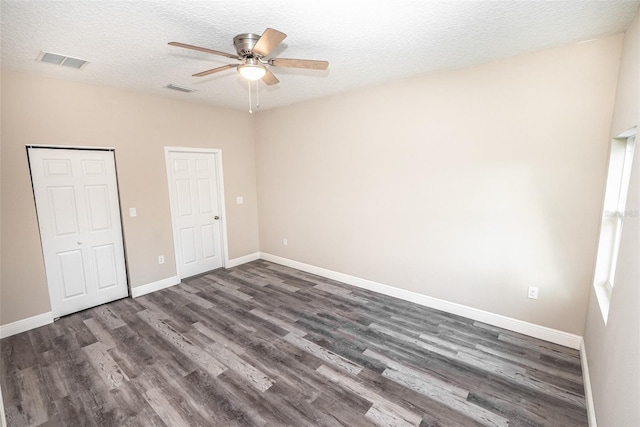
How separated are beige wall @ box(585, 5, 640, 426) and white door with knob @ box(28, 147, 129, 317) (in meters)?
4.74

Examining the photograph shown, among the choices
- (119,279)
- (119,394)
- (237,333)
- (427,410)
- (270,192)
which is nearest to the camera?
(427,410)

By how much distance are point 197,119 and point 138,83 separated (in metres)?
1.04

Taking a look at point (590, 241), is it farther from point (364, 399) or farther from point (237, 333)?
point (237, 333)

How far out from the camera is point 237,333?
2.96m

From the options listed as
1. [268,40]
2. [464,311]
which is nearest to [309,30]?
Result: [268,40]

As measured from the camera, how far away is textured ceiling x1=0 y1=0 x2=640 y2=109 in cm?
185

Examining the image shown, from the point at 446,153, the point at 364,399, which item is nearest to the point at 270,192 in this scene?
the point at 446,153

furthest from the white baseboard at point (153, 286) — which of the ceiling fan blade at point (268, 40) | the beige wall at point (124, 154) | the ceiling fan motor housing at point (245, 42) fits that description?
the ceiling fan blade at point (268, 40)

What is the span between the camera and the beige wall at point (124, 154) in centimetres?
290

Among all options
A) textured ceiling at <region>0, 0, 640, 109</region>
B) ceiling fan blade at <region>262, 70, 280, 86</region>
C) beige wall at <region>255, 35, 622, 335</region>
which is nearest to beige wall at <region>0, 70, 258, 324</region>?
textured ceiling at <region>0, 0, 640, 109</region>

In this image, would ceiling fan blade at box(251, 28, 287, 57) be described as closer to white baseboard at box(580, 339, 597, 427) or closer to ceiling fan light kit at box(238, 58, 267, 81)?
ceiling fan light kit at box(238, 58, 267, 81)

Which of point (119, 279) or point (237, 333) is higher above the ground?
point (119, 279)

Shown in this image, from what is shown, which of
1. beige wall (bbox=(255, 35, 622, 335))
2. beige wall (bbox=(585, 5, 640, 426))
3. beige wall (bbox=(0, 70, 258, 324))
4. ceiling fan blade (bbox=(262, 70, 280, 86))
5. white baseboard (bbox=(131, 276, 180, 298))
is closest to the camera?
beige wall (bbox=(585, 5, 640, 426))

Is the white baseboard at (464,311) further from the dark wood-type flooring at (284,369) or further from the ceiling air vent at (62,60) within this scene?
the ceiling air vent at (62,60)
